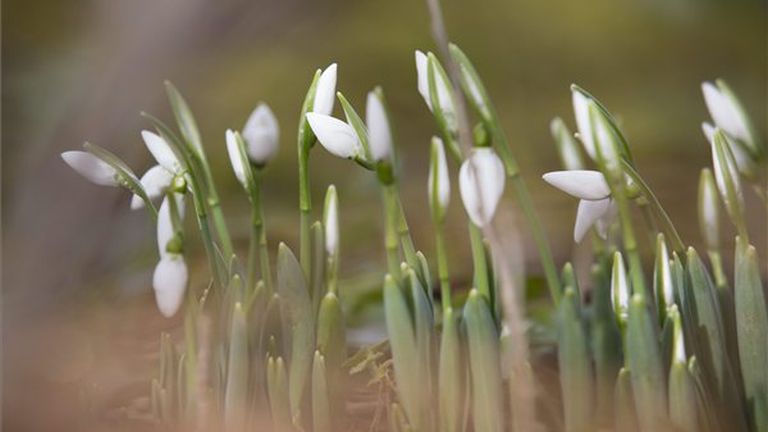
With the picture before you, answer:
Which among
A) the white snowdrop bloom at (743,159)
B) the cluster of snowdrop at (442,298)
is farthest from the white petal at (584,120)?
the white snowdrop bloom at (743,159)

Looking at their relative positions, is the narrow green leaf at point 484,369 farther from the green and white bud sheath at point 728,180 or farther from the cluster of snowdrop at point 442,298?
the green and white bud sheath at point 728,180

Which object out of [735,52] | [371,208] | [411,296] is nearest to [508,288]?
[411,296]

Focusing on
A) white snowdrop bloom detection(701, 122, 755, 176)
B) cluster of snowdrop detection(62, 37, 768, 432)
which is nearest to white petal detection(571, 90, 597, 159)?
cluster of snowdrop detection(62, 37, 768, 432)

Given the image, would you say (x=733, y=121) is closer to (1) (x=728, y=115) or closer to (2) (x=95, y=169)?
(1) (x=728, y=115)

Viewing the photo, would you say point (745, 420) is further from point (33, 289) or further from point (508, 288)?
point (33, 289)

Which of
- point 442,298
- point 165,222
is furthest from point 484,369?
point 165,222

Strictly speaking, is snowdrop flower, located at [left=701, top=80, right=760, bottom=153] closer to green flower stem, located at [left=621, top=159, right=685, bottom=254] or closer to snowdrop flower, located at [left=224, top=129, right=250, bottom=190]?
green flower stem, located at [left=621, top=159, right=685, bottom=254]
